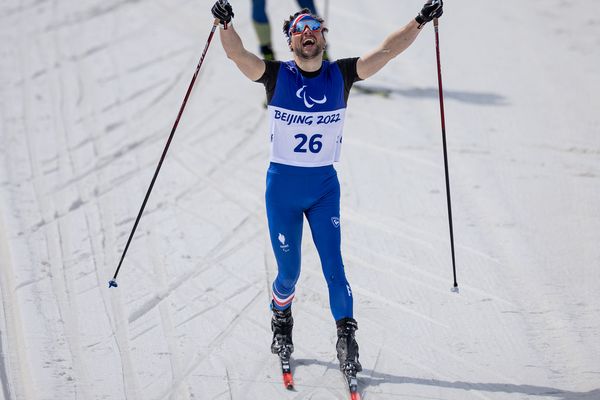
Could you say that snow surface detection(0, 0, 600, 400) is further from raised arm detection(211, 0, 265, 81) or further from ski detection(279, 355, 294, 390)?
raised arm detection(211, 0, 265, 81)

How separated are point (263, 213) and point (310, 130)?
246cm

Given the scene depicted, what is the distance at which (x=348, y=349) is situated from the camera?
5.30 m

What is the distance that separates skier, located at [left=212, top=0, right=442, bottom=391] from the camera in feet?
17.0

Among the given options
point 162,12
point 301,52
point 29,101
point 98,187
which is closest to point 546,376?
point 301,52

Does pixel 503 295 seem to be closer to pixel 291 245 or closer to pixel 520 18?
pixel 291 245

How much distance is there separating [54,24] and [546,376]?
8790 mm

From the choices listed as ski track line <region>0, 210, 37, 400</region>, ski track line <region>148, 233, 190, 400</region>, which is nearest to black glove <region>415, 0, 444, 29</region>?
ski track line <region>148, 233, 190, 400</region>

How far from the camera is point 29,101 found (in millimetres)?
9625

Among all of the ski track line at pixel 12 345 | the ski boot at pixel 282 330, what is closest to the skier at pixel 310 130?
the ski boot at pixel 282 330

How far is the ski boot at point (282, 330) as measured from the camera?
5.59 m

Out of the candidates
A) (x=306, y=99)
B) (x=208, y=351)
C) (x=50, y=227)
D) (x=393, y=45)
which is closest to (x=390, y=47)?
(x=393, y=45)

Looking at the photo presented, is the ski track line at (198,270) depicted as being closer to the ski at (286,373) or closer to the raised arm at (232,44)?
the ski at (286,373)

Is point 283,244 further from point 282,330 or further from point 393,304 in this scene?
point 393,304

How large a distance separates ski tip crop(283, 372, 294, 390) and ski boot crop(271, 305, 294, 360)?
6.6 inches
